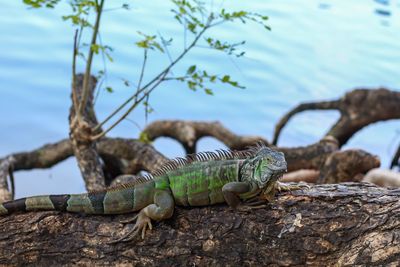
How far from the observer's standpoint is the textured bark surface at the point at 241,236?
2207mm

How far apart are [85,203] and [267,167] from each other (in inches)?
28.1

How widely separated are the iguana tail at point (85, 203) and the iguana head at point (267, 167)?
1.56 feet

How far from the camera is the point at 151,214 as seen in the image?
2.34 meters

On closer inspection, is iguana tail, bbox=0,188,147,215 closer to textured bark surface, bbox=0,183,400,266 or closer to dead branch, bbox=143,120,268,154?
textured bark surface, bbox=0,183,400,266

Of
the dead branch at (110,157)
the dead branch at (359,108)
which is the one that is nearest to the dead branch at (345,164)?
the dead branch at (359,108)

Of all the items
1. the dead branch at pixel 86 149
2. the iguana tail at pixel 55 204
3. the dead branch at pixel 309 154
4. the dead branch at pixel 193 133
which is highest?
the iguana tail at pixel 55 204

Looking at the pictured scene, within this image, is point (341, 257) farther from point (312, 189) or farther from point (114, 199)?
point (114, 199)

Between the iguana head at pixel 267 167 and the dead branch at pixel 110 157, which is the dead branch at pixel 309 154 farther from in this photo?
the iguana head at pixel 267 167

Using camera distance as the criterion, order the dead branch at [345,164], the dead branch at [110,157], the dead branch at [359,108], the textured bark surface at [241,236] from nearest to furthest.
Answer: the textured bark surface at [241,236], the dead branch at [110,157], the dead branch at [345,164], the dead branch at [359,108]

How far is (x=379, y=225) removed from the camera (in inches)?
86.9

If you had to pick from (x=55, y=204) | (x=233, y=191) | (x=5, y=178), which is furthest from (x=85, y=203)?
(x=5, y=178)

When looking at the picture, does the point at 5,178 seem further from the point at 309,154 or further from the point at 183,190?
the point at 309,154

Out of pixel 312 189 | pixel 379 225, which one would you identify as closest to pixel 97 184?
pixel 312 189

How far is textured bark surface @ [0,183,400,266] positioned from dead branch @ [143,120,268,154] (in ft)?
9.30
